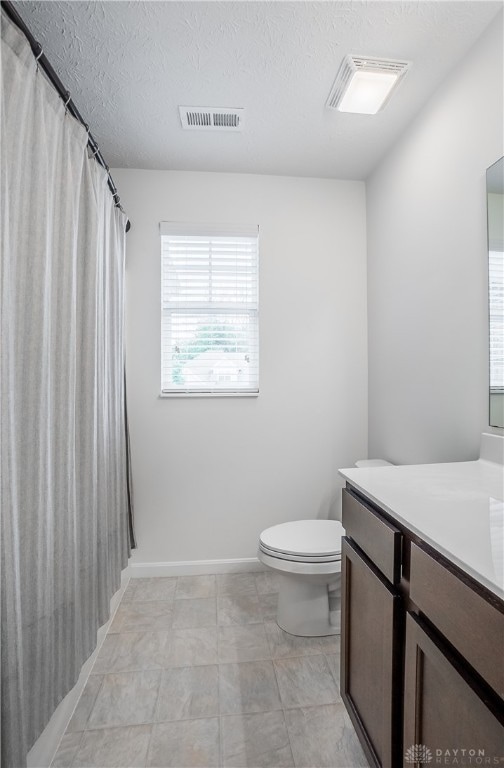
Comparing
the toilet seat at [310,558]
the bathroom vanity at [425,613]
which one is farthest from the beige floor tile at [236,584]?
the bathroom vanity at [425,613]

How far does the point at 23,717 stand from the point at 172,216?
2309 mm

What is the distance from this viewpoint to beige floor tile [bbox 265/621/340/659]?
1690mm

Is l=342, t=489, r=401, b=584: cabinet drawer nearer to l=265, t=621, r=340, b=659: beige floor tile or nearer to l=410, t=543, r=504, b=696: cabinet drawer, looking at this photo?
l=410, t=543, r=504, b=696: cabinet drawer

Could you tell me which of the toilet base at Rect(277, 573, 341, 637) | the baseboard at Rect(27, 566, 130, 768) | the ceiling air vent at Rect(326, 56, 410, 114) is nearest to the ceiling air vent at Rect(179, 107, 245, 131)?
the ceiling air vent at Rect(326, 56, 410, 114)

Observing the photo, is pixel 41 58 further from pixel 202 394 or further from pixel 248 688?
pixel 248 688

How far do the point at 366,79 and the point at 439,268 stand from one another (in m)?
0.83

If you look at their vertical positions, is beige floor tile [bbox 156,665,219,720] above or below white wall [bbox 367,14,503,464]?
below

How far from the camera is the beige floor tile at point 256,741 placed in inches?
47.4

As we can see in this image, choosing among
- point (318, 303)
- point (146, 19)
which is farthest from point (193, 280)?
point (146, 19)

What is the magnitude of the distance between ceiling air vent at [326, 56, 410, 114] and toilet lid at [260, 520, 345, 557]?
6.55 feet

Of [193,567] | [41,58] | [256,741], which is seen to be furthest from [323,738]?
[41,58]

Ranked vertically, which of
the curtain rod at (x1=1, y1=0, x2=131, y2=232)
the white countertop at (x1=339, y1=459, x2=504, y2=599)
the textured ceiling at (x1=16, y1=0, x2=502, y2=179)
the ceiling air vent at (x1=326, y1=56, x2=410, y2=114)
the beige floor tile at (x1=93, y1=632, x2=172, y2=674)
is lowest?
the beige floor tile at (x1=93, y1=632, x2=172, y2=674)

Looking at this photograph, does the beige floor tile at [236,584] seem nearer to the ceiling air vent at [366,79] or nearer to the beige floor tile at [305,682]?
the beige floor tile at [305,682]

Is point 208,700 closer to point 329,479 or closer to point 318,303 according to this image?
point 329,479
